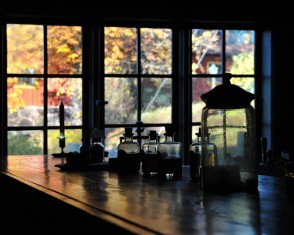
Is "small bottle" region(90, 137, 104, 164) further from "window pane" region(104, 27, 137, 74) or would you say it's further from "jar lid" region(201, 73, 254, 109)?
"window pane" region(104, 27, 137, 74)

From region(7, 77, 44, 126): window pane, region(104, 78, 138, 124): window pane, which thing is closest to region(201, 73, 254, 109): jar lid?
region(7, 77, 44, 126): window pane

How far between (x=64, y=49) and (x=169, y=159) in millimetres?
4340

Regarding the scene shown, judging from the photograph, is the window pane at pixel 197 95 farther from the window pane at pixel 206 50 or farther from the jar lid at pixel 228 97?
the jar lid at pixel 228 97

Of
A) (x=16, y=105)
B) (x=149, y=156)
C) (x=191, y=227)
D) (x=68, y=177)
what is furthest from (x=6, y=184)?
(x=16, y=105)

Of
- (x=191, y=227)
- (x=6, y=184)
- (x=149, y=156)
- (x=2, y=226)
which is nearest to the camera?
(x=191, y=227)

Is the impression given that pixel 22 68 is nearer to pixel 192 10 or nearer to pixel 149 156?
pixel 192 10

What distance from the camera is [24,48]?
6660 millimetres

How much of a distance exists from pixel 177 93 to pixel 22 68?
172 cm

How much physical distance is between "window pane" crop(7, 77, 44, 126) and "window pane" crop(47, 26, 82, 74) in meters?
0.24

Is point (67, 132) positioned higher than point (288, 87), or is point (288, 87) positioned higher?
point (288, 87)

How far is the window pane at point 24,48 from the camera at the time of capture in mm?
6645

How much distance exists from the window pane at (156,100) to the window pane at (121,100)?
114 mm

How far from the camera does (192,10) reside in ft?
23.3

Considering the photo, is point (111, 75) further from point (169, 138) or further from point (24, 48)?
point (169, 138)
